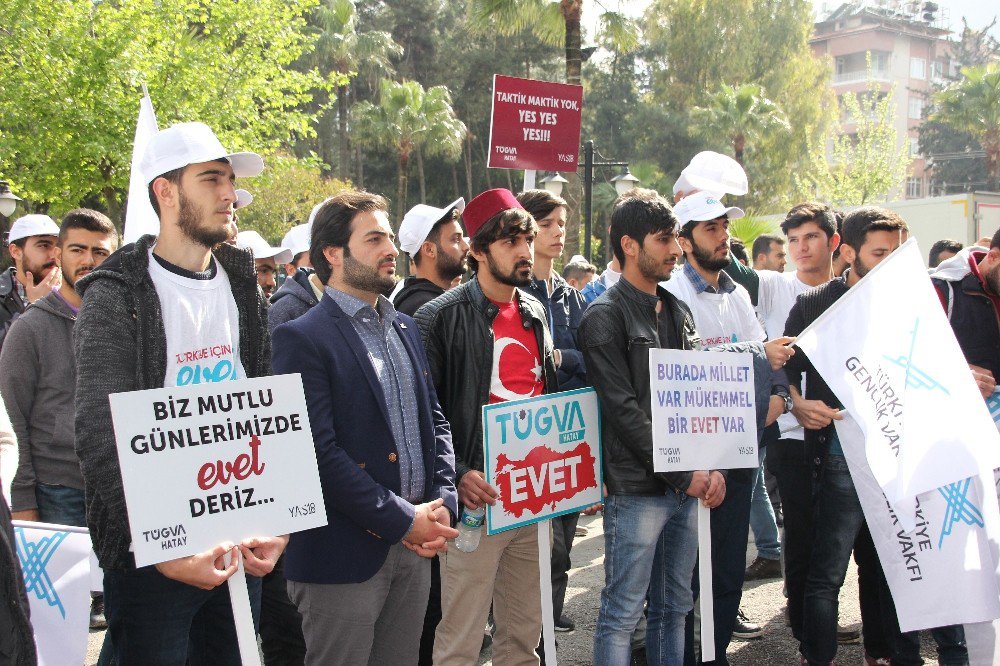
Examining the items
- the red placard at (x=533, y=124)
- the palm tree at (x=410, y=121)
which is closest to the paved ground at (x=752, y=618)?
the red placard at (x=533, y=124)

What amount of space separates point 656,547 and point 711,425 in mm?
606

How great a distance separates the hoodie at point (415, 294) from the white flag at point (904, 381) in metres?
1.78

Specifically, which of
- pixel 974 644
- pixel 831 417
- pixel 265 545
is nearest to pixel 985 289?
pixel 831 417

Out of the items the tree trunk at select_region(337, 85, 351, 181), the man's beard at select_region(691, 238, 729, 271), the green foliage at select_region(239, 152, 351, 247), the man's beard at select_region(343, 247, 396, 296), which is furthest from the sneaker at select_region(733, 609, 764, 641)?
the tree trunk at select_region(337, 85, 351, 181)

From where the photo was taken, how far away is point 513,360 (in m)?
3.95

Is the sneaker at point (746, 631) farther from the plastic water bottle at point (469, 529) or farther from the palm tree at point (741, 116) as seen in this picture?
the palm tree at point (741, 116)

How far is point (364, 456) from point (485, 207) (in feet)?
4.47

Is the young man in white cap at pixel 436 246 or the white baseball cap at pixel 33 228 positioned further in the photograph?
the white baseball cap at pixel 33 228

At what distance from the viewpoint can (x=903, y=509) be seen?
3.81m

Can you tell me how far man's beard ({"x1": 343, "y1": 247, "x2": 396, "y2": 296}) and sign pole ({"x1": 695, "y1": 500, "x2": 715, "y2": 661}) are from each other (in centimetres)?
166

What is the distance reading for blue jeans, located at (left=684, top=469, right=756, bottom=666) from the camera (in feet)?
13.8

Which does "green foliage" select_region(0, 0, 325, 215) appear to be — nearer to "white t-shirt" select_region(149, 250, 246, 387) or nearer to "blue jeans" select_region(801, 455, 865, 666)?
"white t-shirt" select_region(149, 250, 246, 387)

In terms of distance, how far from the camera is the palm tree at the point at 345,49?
38156 millimetres

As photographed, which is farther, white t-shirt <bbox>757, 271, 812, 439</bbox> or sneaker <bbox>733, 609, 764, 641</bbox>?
white t-shirt <bbox>757, 271, 812, 439</bbox>
